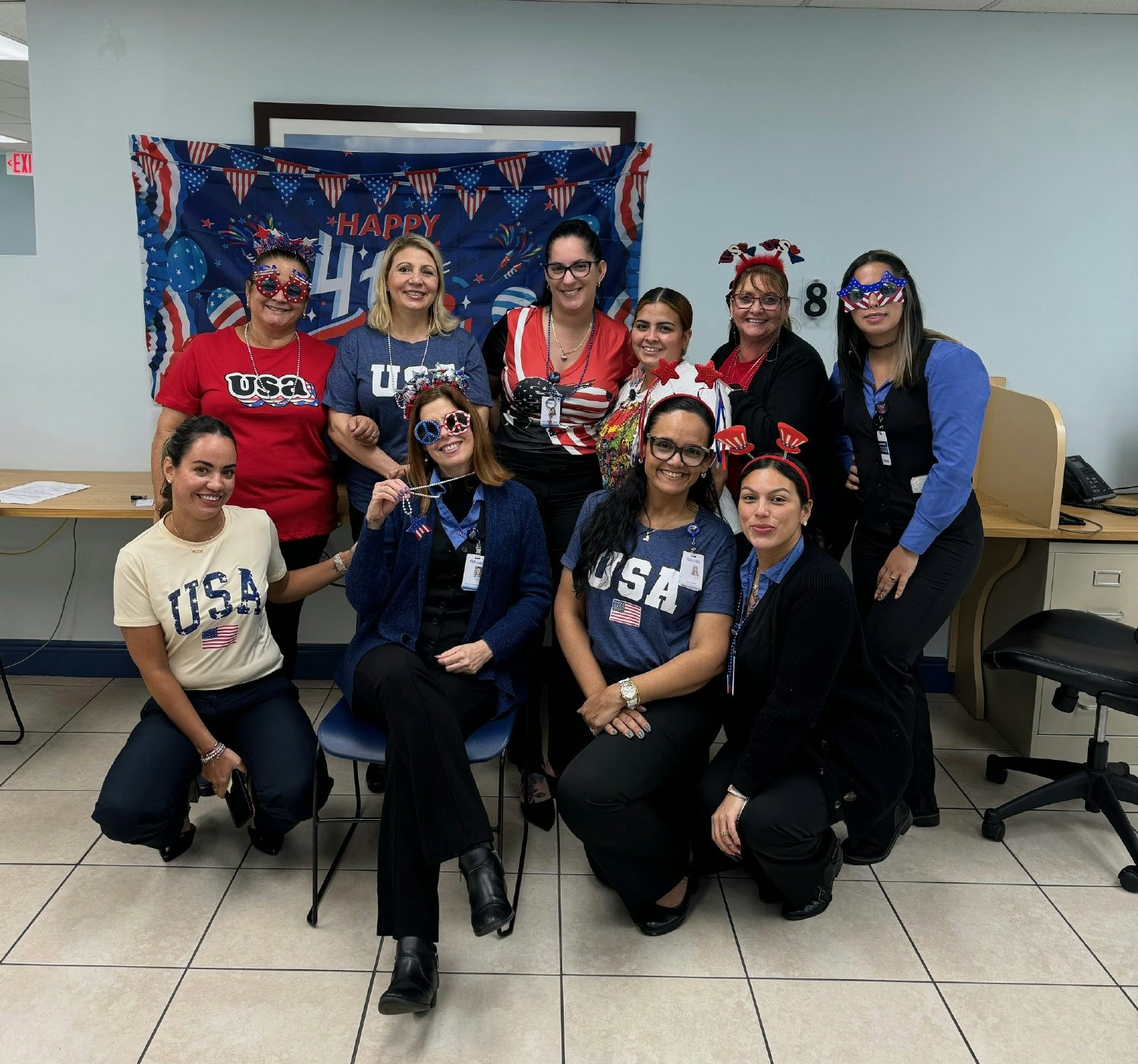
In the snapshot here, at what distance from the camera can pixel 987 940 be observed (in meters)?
2.43

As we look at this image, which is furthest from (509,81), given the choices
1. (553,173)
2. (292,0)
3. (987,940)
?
(987,940)

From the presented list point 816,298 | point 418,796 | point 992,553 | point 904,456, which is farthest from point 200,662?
point 992,553

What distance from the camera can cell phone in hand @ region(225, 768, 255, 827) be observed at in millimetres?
2654

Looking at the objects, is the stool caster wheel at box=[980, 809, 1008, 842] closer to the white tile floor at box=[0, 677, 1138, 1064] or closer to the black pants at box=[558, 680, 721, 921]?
the white tile floor at box=[0, 677, 1138, 1064]

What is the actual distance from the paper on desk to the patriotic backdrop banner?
21.3 inches

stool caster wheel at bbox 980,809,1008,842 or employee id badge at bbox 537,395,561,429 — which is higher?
employee id badge at bbox 537,395,561,429

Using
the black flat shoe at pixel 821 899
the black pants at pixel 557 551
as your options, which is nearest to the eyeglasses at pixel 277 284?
the black pants at pixel 557 551

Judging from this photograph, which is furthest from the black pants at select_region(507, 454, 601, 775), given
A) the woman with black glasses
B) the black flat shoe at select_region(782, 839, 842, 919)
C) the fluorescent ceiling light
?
the fluorescent ceiling light

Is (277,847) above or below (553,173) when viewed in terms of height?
below

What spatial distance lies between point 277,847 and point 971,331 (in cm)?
296

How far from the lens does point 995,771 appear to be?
3.21 meters

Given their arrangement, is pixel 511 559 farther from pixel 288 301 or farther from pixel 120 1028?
pixel 120 1028

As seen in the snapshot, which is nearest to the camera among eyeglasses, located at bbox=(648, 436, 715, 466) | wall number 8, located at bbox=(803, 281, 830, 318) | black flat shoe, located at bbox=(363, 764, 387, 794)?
eyeglasses, located at bbox=(648, 436, 715, 466)

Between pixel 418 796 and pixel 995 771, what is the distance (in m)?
1.97
